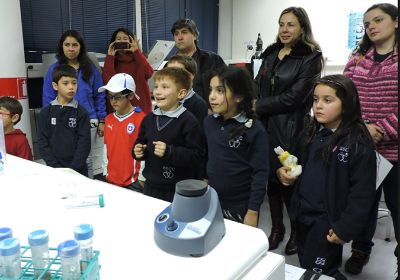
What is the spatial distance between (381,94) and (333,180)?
576 millimetres

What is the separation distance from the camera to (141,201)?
3.17 ft

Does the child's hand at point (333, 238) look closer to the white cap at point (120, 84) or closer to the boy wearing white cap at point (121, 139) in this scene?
the boy wearing white cap at point (121, 139)

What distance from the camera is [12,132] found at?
2.29 meters

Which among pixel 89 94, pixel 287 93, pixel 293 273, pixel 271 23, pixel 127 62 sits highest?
pixel 271 23

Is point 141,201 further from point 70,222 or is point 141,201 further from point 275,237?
→ point 275,237

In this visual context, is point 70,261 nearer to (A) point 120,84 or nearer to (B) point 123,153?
(B) point 123,153

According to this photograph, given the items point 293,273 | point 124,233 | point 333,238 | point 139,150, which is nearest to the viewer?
point 124,233

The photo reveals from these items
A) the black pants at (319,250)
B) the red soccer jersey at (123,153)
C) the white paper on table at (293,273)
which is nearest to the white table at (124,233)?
the white paper on table at (293,273)

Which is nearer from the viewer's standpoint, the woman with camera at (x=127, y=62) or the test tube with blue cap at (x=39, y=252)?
the test tube with blue cap at (x=39, y=252)

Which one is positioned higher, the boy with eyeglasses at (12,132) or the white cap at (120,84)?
the white cap at (120,84)

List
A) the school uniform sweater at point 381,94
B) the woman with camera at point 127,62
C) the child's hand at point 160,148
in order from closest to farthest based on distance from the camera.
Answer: the child's hand at point 160,148 → the school uniform sweater at point 381,94 → the woman with camera at point 127,62

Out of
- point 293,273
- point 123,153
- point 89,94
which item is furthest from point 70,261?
point 89,94

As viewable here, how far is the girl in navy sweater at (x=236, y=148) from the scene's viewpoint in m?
1.60

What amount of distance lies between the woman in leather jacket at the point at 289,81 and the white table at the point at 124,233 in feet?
3.89
